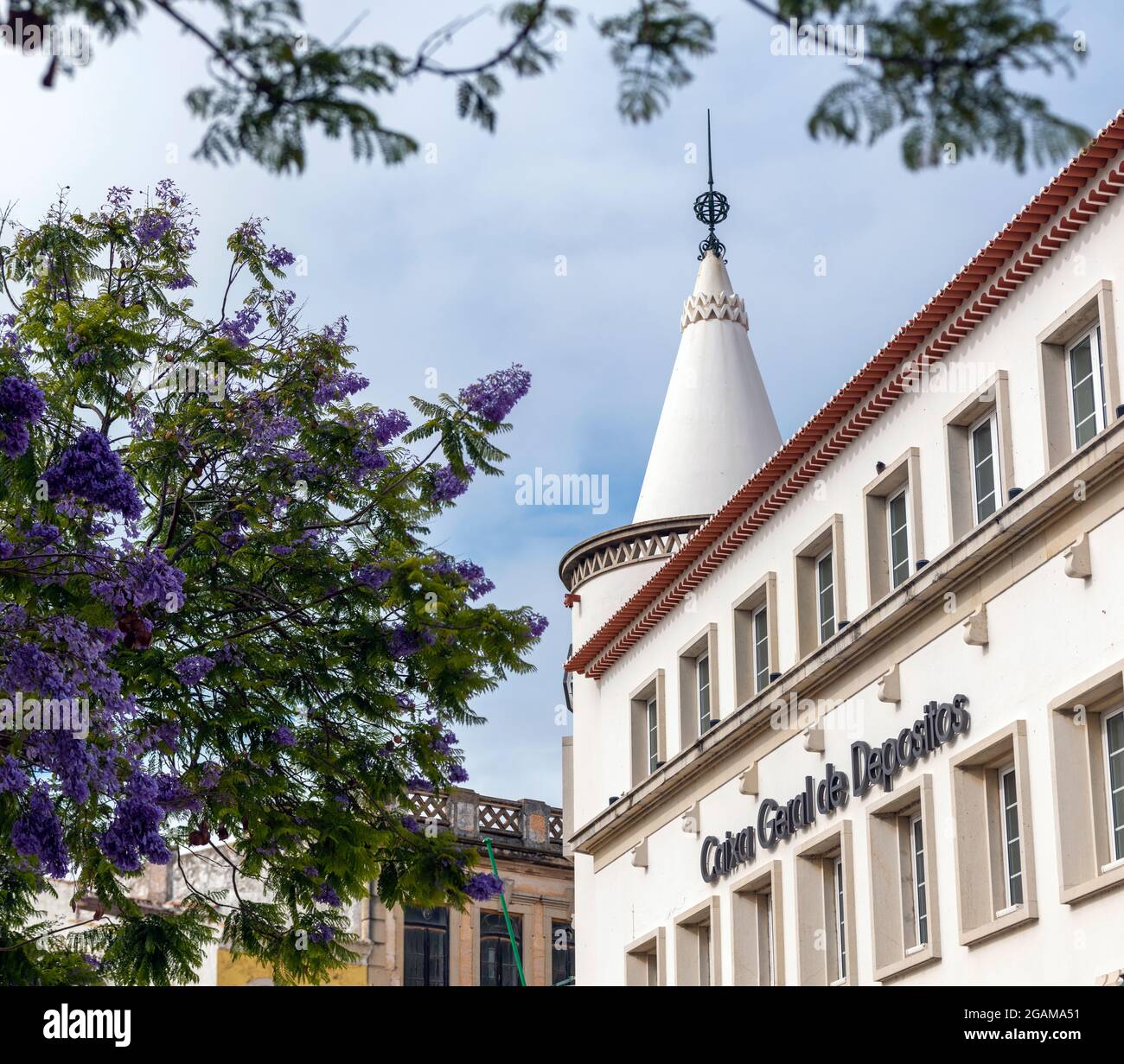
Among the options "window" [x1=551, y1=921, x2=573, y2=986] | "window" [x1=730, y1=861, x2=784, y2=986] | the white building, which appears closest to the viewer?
the white building

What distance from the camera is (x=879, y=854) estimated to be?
2188 centimetres

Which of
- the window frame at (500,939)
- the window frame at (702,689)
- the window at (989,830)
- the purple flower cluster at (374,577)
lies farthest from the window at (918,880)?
the window frame at (500,939)

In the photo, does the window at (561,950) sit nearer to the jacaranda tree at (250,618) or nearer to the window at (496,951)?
the window at (496,951)

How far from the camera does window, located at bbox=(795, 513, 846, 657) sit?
78.7 feet

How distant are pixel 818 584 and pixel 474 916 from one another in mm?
22122

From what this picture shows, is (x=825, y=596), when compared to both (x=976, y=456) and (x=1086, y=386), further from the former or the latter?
(x=1086, y=386)

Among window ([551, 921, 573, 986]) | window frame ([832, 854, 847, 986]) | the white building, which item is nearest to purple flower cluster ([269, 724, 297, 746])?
the white building

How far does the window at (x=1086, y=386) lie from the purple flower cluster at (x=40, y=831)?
10.1 metres

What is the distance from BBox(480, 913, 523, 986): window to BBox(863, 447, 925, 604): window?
23746 millimetres

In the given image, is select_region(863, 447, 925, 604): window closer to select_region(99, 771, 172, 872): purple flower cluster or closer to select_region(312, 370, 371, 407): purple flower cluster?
select_region(312, 370, 371, 407): purple flower cluster

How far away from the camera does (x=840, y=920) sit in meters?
23.4

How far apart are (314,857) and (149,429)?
159 inches

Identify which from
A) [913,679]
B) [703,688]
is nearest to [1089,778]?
[913,679]

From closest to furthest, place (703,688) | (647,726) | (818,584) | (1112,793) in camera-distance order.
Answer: (1112,793), (818,584), (703,688), (647,726)
